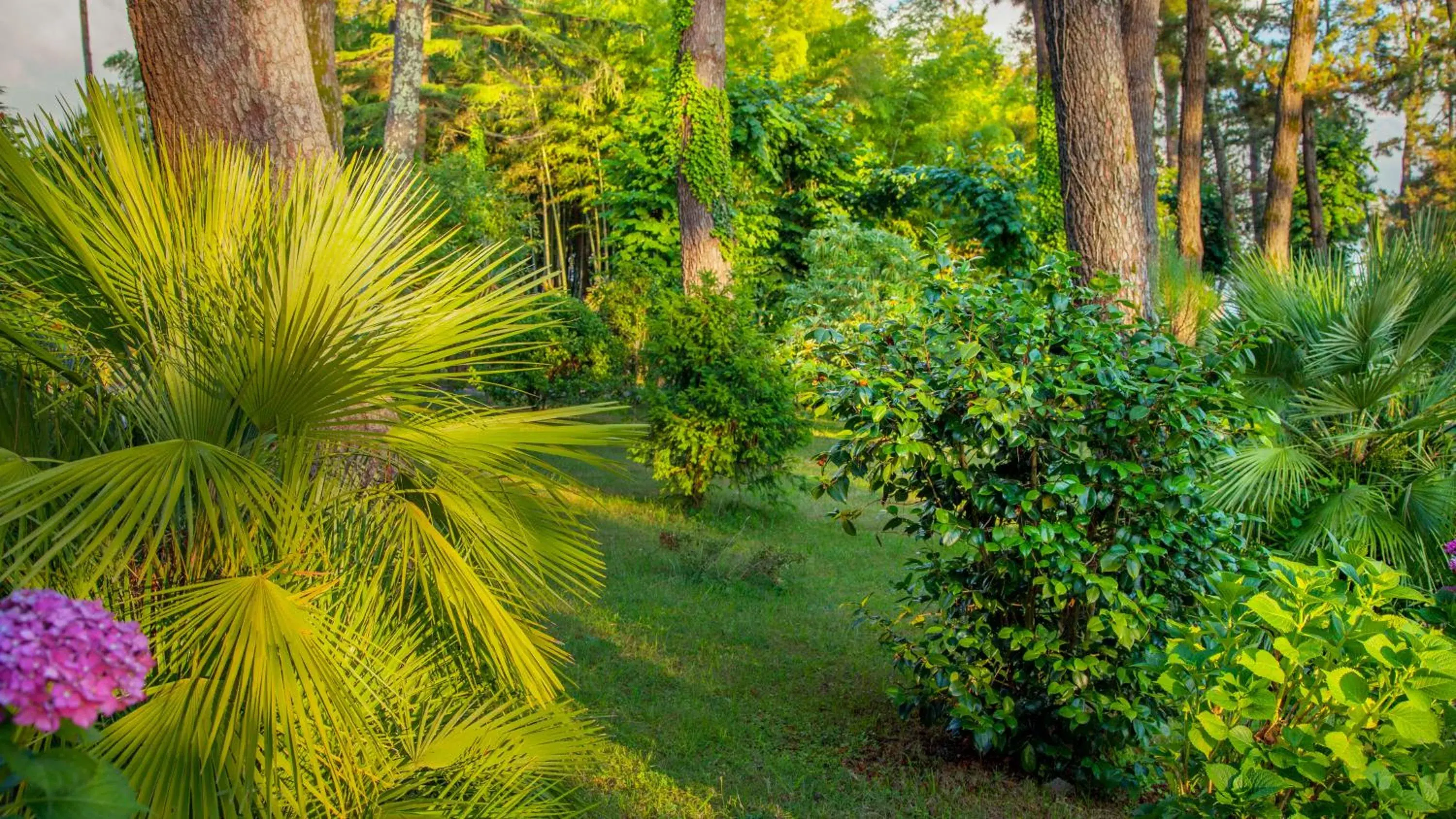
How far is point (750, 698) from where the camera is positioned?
5.20 m

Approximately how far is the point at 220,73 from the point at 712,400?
627 centimetres

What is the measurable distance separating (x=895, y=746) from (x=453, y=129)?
24.5 meters

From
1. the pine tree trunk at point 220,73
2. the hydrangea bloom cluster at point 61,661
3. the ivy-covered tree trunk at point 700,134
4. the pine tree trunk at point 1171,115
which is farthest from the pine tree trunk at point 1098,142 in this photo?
the pine tree trunk at point 1171,115

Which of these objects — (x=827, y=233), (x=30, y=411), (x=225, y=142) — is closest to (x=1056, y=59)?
(x=225, y=142)

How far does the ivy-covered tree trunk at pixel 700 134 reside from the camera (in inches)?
496

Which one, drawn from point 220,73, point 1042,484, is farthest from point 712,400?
point 220,73

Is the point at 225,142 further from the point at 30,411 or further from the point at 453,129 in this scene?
the point at 453,129

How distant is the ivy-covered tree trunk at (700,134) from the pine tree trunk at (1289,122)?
838cm

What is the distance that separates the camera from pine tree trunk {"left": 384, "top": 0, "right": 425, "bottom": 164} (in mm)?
12375

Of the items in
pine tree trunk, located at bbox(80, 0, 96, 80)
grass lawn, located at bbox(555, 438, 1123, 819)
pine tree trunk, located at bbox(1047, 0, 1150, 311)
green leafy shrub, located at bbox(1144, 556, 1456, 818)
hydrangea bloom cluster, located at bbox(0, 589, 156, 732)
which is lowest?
grass lawn, located at bbox(555, 438, 1123, 819)

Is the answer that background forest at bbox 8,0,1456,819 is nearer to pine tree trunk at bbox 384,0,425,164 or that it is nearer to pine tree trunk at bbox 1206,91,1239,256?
pine tree trunk at bbox 384,0,425,164

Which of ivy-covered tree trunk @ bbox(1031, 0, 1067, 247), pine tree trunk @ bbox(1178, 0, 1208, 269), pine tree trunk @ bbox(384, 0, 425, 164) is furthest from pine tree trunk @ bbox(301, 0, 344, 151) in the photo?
pine tree trunk @ bbox(1178, 0, 1208, 269)

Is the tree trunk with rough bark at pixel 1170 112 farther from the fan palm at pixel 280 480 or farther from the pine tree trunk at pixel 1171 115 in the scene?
the fan palm at pixel 280 480

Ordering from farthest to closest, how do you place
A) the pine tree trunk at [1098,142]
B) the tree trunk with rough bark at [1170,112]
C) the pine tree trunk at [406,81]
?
the tree trunk with rough bark at [1170,112] < the pine tree trunk at [406,81] < the pine tree trunk at [1098,142]
